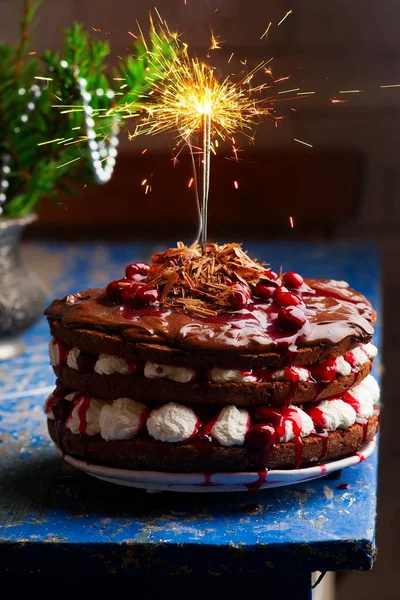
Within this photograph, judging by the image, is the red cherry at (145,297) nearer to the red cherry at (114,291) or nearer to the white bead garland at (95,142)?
the red cherry at (114,291)

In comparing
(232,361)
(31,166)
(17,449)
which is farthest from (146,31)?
(232,361)

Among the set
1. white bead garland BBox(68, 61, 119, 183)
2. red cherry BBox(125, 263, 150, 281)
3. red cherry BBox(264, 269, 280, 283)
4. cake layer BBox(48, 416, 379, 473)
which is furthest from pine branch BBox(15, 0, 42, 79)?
cake layer BBox(48, 416, 379, 473)

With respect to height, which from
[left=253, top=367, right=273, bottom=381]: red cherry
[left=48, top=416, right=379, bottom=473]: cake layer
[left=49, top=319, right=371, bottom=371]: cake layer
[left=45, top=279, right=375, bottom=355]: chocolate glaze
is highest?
[left=45, top=279, right=375, bottom=355]: chocolate glaze

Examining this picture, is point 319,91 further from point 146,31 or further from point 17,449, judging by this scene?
point 17,449

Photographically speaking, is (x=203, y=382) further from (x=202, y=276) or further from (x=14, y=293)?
(x=14, y=293)

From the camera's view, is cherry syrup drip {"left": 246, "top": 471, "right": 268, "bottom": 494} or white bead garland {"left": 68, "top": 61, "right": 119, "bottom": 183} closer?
cherry syrup drip {"left": 246, "top": 471, "right": 268, "bottom": 494}

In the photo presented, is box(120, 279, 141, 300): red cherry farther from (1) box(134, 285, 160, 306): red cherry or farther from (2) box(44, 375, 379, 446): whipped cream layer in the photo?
(2) box(44, 375, 379, 446): whipped cream layer

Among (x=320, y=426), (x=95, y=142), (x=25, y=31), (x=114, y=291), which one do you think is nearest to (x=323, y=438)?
(x=320, y=426)
